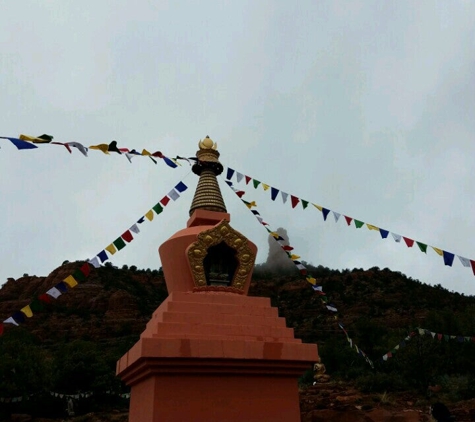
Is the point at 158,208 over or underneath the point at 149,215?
over

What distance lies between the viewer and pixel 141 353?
17.2 ft

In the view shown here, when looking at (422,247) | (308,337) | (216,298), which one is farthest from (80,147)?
(308,337)

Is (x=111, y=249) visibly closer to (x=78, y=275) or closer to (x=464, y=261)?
(x=78, y=275)

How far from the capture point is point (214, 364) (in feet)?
18.1

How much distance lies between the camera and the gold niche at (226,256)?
668 cm

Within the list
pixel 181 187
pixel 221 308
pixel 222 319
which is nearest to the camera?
pixel 222 319

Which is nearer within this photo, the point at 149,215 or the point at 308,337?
the point at 149,215

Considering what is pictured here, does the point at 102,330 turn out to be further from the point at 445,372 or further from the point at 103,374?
the point at 445,372

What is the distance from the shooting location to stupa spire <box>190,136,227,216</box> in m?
7.73

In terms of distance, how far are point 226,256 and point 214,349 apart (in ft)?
6.19

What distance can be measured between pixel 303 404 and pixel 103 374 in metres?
12.6

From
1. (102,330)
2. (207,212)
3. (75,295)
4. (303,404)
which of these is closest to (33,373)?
(303,404)

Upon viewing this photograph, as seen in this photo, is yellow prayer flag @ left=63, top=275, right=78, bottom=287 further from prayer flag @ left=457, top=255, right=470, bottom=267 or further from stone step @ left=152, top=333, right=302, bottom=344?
prayer flag @ left=457, top=255, right=470, bottom=267

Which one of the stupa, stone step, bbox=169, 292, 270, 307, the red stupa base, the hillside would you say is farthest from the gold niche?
the hillside
